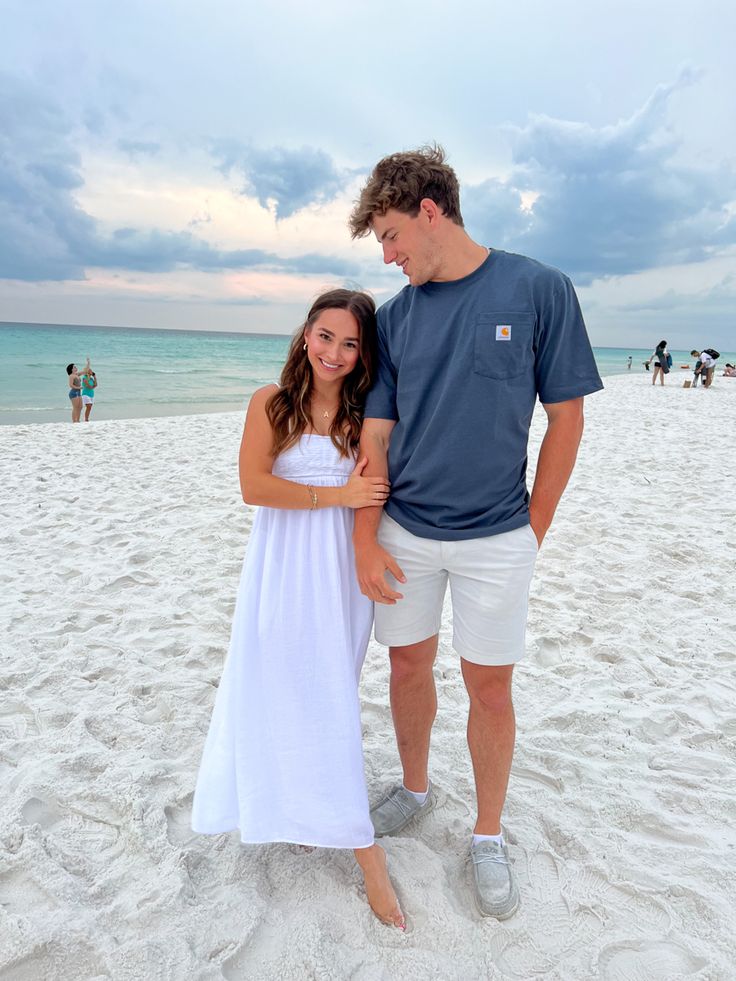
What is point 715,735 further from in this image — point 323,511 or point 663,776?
point 323,511

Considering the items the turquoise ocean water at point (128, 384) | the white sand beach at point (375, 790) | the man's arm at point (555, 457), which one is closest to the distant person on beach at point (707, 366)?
the turquoise ocean water at point (128, 384)

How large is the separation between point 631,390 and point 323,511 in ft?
66.1

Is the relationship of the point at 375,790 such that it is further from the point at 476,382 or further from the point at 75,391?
the point at 75,391

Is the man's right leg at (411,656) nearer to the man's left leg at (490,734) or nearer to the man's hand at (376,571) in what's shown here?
the man's hand at (376,571)

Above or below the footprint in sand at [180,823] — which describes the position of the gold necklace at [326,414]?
above

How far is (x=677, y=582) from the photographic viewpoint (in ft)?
14.7

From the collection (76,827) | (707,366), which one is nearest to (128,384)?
(707,366)

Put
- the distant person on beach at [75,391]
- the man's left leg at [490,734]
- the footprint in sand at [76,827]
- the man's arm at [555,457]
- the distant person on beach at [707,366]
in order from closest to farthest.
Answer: the man's arm at [555,457], the man's left leg at [490,734], the footprint in sand at [76,827], the distant person on beach at [75,391], the distant person on beach at [707,366]

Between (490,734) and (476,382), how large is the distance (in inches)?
43.4

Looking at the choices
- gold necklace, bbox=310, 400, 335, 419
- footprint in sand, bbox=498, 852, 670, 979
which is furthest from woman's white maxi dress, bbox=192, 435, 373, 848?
footprint in sand, bbox=498, 852, 670, 979

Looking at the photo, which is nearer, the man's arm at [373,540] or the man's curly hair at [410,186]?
the man's curly hair at [410,186]

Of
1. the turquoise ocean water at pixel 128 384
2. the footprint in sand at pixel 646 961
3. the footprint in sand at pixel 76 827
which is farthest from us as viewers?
the turquoise ocean water at pixel 128 384

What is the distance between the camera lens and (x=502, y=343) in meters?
1.79

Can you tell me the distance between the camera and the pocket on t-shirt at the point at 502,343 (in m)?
1.79
